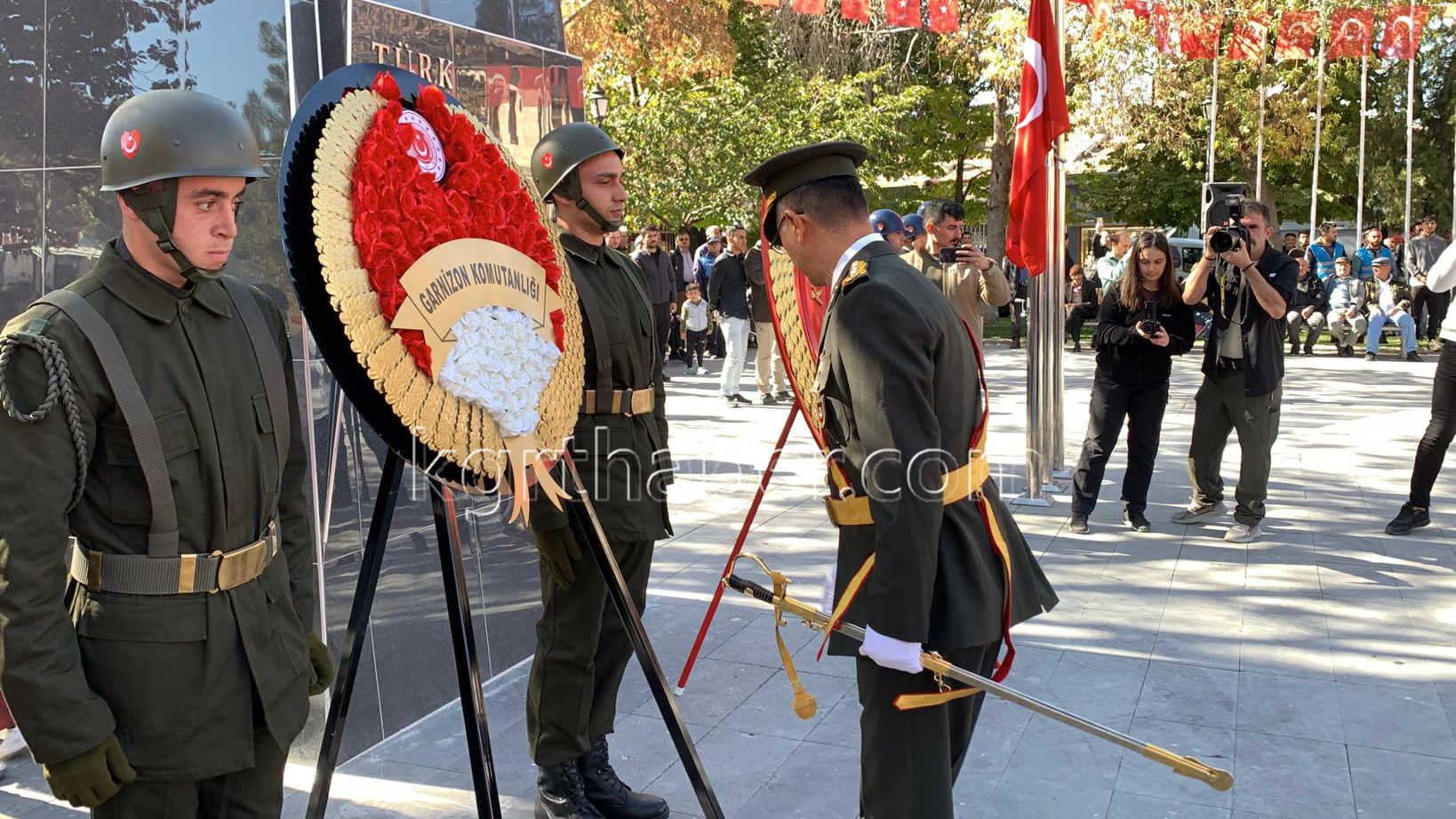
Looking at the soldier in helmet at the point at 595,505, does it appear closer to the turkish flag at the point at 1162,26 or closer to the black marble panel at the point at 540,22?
the black marble panel at the point at 540,22

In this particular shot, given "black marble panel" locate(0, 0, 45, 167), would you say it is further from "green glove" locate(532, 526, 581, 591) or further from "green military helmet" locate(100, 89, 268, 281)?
"green glove" locate(532, 526, 581, 591)

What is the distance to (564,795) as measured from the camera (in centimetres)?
379

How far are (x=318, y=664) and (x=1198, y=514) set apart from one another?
612 centimetres

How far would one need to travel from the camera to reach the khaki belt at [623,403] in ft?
12.6

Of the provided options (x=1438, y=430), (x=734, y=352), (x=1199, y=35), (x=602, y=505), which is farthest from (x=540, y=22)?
(x=1199, y=35)

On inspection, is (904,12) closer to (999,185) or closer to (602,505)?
(602,505)

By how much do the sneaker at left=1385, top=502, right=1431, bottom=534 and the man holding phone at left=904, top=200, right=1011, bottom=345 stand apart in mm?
2627

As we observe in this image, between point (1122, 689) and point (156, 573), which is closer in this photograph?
point (156, 573)

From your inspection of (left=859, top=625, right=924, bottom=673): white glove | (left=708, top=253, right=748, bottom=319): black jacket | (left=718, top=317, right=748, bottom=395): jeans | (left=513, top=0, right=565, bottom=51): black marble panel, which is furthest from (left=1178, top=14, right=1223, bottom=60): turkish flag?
(left=859, top=625, right=924, bottom=673): white glove

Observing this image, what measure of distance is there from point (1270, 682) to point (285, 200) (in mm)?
4112

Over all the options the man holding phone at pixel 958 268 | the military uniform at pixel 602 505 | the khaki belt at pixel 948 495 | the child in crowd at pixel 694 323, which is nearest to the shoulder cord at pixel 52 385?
the military uniform at pixel 602 505

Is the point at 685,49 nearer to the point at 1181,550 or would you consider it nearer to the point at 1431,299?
the point at 1431,299

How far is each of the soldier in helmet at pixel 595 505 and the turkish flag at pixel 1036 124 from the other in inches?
178

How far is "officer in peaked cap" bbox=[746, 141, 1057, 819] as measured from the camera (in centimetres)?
262
